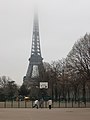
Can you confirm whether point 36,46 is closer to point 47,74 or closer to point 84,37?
point 47,74

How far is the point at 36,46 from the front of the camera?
155m

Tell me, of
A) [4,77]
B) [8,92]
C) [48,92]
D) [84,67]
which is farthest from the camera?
[4,77]

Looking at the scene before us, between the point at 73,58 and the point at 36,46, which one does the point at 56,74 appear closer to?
the point at 73,58

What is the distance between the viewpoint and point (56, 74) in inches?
3118

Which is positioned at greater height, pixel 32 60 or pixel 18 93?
pixel 32 60

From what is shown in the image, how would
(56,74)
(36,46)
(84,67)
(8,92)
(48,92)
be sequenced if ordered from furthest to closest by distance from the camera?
(36,46), (8,92), (48,92), (56,74), (84,67)

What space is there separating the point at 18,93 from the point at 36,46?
4893 centimetres

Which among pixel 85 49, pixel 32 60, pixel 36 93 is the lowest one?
pixel 36 93

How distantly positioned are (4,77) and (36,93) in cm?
4059

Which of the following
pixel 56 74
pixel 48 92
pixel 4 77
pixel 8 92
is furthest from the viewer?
pixel 4 77

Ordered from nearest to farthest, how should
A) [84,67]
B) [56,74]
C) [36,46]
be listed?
[84,67] → [56,74] → [36,46]

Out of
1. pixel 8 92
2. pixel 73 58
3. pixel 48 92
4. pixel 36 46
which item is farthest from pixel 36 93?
pixel 36 46

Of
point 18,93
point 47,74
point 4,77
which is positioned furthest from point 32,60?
point 47,74

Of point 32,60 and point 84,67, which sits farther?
point 32,60
